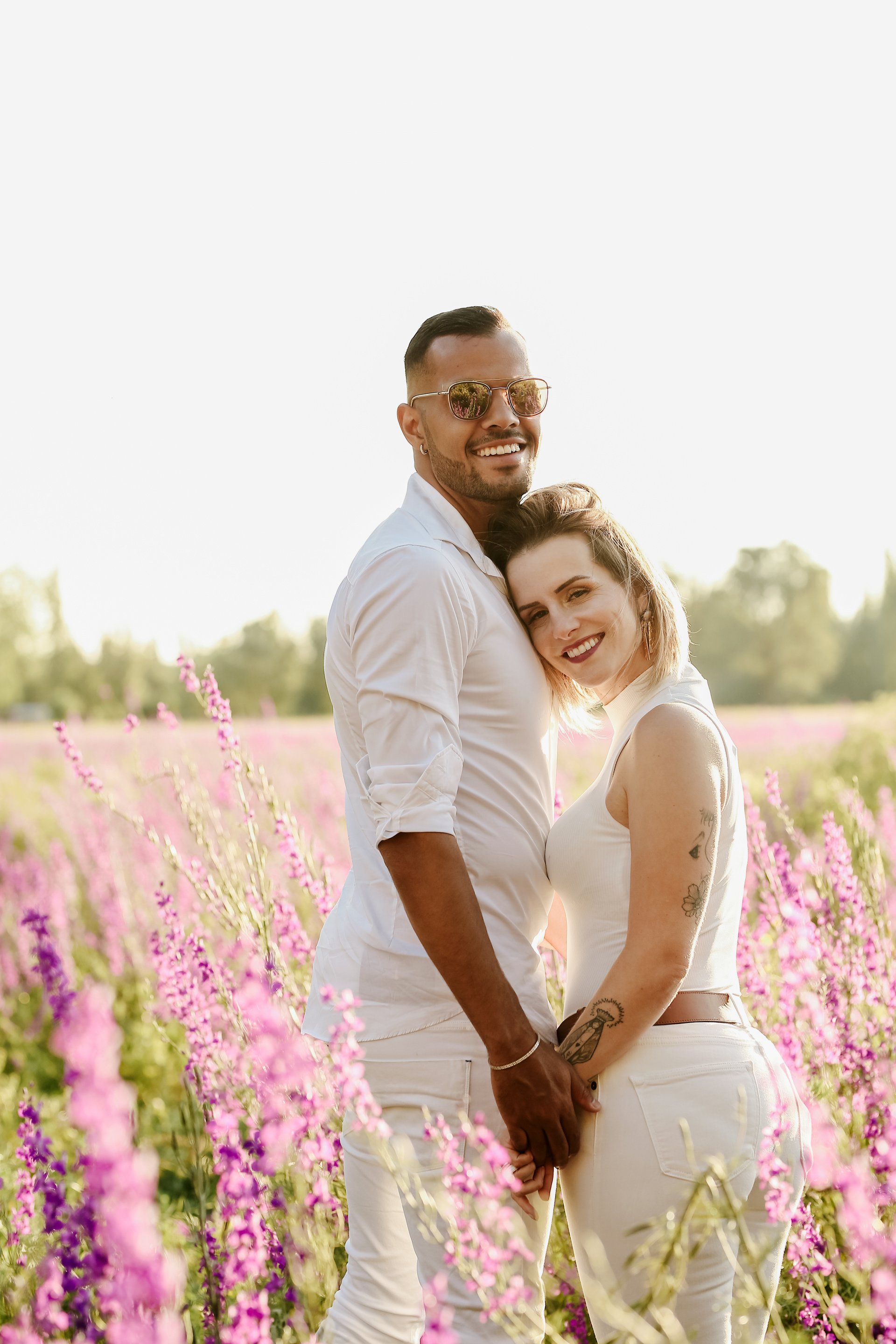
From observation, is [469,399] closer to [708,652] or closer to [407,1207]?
[407,1207]

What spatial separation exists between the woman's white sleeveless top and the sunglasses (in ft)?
2.48

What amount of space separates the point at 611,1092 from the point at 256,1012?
97 centimetres

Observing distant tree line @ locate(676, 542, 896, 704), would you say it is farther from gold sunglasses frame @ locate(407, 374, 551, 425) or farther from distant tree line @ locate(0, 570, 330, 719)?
gold sunglasses frame @ locate(407, 374, 551, 425)

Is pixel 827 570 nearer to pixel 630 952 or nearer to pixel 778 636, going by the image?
pixel 778 636

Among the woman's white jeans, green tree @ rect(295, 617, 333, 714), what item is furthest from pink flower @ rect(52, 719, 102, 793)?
green tree @ rect(295, 617, 333, 714)

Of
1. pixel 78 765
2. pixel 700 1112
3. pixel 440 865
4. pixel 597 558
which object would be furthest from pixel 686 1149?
pixel 78 765

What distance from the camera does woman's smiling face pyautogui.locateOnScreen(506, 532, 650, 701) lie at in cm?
226

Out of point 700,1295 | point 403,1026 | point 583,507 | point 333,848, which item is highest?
point 583,507

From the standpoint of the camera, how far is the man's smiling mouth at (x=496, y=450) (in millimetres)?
2443

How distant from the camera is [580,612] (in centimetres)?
227

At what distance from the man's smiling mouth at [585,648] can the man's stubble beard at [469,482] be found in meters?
0.44

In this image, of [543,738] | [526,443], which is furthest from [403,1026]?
[526,443]

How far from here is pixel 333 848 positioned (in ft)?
20.3

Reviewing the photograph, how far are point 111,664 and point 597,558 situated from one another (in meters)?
48.8
